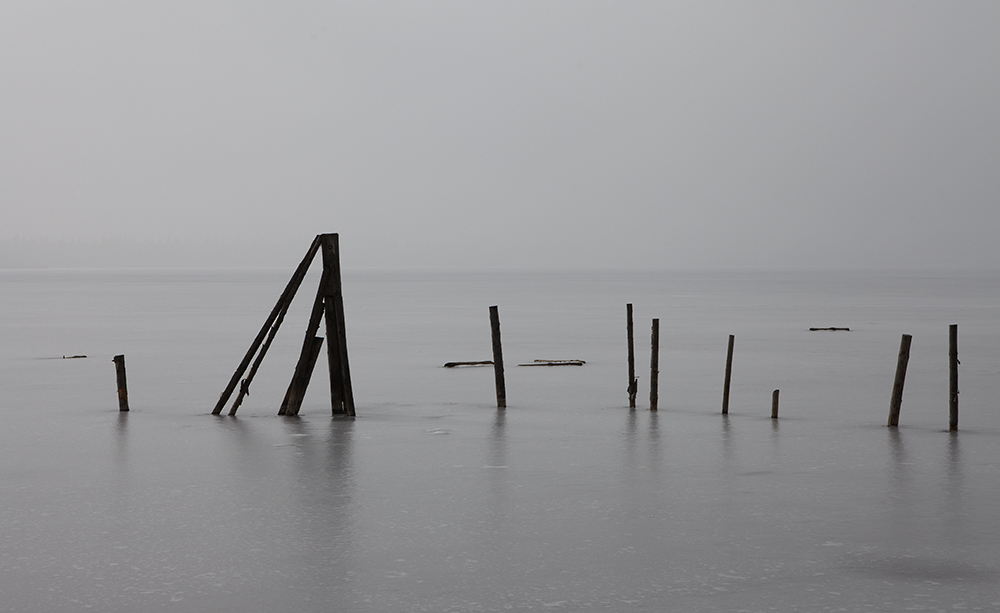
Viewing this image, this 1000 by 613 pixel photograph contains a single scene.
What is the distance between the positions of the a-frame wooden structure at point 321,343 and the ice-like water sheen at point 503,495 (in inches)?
16.9

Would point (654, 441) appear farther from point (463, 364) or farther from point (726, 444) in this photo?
point (463, 364)

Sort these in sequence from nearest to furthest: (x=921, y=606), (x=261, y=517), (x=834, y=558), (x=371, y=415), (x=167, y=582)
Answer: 1. (x=921, y=606)
2. (x=167, y=582)
3. (x=834, y=558)
4. (x=261, y=517)
5. (x=371, y=415)

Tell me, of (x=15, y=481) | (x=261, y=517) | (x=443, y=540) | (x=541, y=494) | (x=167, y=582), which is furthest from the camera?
(x=15, y=481)

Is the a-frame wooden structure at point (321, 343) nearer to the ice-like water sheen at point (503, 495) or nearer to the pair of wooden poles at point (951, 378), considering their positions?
the ice-like water sheen at point (503, 495)

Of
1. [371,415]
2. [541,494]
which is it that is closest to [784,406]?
[371,415]

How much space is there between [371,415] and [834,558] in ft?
34.4

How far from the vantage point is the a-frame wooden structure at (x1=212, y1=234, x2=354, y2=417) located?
17.2 m

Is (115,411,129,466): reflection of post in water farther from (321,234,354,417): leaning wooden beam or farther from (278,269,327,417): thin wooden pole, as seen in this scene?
(321,234,354,417): leaning wooden beam

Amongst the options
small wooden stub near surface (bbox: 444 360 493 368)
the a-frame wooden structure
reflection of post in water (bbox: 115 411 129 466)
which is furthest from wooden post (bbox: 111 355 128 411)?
small wooden stub near surface (bbox: 444 360 493 368)

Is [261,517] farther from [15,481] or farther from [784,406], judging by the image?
[784,406]

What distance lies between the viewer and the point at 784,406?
62.4 feet

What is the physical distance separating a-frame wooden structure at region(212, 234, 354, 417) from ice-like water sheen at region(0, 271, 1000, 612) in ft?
1.41

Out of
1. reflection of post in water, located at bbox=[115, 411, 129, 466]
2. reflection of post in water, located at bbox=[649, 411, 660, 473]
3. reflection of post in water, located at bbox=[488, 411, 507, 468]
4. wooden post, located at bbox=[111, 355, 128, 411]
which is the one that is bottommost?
reflection of post in water, located at bbox=[649, 411, 660, 473]

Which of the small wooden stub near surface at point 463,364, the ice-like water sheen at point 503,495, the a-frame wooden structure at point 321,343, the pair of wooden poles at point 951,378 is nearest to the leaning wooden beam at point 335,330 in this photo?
the a-frame wooden structure at point 321,343
